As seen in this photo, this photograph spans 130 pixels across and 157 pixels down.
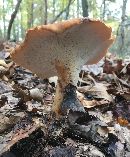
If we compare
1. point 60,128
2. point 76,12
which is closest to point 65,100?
point 60,128

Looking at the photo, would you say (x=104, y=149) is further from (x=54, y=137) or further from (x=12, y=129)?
(x=12, y=129)

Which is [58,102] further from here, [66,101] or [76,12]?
[76,12]

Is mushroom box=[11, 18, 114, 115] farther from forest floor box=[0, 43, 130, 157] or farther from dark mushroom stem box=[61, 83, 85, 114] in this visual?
forest floor box=[0, 43, 130, 157]

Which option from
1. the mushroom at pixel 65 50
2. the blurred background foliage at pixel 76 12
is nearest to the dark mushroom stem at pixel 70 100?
the mushroom at pixel 65 50

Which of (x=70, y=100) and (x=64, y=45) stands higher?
(x=64, y=45)

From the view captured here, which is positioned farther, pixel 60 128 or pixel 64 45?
pixel 64 45

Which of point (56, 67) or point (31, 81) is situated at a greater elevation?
point (56, 67)

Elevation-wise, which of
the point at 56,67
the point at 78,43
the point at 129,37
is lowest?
the point at 129,37

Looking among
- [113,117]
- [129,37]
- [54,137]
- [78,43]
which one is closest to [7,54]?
[113,117]

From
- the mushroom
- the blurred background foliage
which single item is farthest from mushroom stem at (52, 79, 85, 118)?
the blurred background foliage
